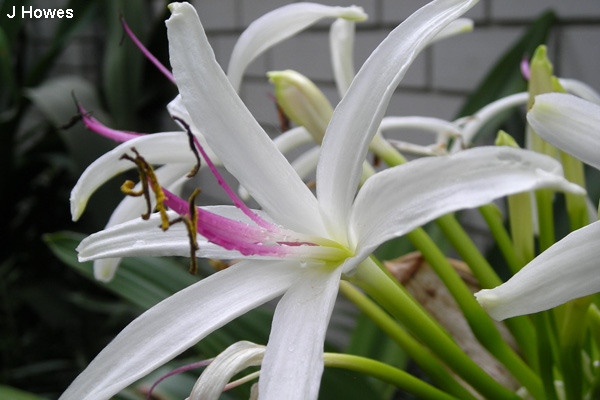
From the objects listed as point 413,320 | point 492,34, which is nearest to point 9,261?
point 492,34

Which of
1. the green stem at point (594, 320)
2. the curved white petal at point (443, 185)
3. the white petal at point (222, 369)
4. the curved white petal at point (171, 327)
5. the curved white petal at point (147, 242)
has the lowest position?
the green stem at point (594, 320)

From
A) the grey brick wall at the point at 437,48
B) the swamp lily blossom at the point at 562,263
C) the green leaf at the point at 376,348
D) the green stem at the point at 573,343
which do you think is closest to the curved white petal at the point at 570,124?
the swamp lily blossom at the point at 562,263

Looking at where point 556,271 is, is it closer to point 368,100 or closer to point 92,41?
point 368,100

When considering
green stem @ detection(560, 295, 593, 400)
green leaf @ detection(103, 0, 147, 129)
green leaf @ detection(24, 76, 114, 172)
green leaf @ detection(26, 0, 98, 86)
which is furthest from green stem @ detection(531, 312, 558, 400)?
green leaf @ detection(26, 0, 98, 86)

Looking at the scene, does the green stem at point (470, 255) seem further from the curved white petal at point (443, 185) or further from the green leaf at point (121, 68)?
the green leaf at point (121, 68)

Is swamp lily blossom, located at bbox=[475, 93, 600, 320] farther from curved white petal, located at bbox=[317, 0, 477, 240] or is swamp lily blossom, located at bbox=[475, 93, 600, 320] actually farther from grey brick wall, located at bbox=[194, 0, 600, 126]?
grey brick wall, located at bbox=[194, 0, 600, 126]

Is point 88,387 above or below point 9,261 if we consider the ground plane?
above
